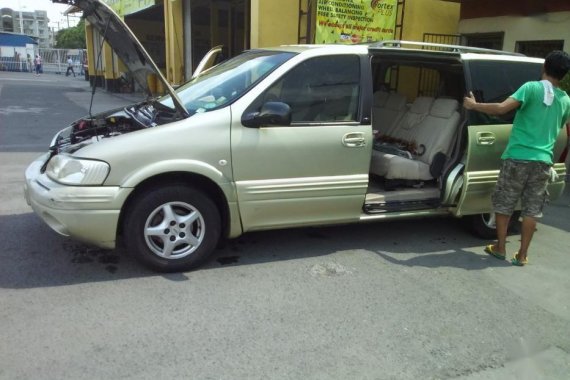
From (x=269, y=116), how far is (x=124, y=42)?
156 centimetres

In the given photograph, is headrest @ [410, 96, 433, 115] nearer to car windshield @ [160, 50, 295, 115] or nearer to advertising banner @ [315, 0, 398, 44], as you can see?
car windshield @ [160, 50, 295, 115]

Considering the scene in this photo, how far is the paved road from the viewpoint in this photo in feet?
9.56

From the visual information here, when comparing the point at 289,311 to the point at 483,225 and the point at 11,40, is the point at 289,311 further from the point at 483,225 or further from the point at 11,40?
the point at 11,40

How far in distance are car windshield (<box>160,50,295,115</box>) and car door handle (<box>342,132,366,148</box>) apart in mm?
843

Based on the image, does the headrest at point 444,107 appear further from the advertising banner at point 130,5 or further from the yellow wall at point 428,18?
the advertising banner at point 130,5

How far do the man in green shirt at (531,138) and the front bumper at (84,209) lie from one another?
310 centimetres

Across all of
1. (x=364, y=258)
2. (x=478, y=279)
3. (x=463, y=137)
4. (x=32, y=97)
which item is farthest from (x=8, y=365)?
(x=32, y=97)

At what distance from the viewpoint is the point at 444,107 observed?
531 centimetres

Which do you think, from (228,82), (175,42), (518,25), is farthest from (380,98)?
(175,42)

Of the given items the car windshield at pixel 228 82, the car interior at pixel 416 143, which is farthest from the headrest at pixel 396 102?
the car windshield at pixel 228 82

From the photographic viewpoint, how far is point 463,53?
16.0 ft

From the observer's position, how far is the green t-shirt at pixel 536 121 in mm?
4324

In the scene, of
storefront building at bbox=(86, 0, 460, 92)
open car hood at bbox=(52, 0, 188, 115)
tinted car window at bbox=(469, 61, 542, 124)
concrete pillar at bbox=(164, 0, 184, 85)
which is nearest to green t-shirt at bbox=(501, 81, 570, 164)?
tinted car window at bbox=(469, 61, 542, 124)

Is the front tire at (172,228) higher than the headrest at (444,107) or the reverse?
the reverse
